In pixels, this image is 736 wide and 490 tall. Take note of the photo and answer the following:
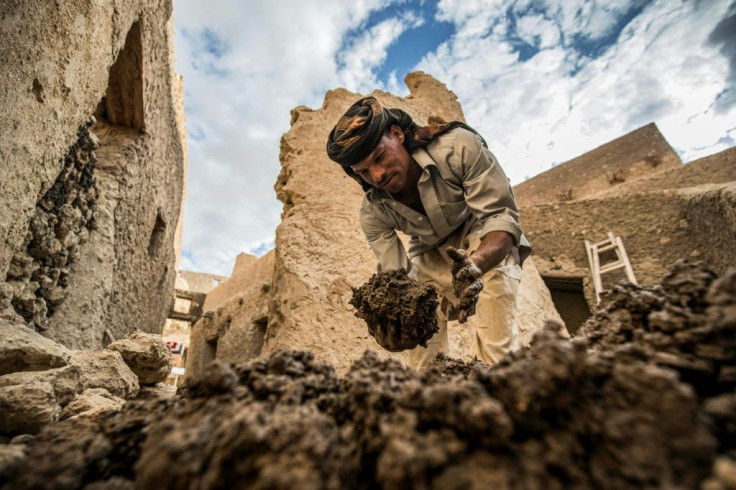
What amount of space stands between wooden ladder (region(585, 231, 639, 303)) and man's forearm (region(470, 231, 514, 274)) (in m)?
4.64

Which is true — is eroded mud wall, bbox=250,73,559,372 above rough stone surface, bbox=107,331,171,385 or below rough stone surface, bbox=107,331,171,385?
above

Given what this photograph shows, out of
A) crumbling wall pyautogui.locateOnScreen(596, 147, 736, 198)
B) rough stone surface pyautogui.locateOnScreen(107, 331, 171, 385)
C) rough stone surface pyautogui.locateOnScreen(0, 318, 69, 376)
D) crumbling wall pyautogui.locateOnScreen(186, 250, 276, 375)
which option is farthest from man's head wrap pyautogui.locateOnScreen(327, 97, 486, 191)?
crumbling wall pyautogui.locateOnScreen(596, 147, 736, 198)

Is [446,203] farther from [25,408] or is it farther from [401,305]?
[25,408]

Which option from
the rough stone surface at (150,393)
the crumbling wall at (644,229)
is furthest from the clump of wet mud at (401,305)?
the crumbling wall at (644,229)

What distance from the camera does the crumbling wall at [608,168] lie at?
7.46 m

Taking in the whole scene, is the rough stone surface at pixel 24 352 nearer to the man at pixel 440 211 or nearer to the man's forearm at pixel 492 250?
the man at pixel 440 211

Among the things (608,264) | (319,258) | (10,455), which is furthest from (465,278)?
(608,264)

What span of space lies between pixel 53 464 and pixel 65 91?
55.1 inches

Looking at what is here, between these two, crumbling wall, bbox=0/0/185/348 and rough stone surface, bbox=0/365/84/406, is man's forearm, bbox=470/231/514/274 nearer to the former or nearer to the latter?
rough stone surface, bbox=0/365/84/406

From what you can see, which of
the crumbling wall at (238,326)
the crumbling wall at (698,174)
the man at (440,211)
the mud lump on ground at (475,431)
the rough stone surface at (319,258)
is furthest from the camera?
the crumbling wall at (698,174)

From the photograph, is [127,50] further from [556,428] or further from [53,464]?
[556,428]

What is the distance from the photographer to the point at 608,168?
8156 mm

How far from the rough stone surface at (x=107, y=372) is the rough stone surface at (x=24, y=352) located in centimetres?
14

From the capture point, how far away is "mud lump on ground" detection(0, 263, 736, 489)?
375mm
